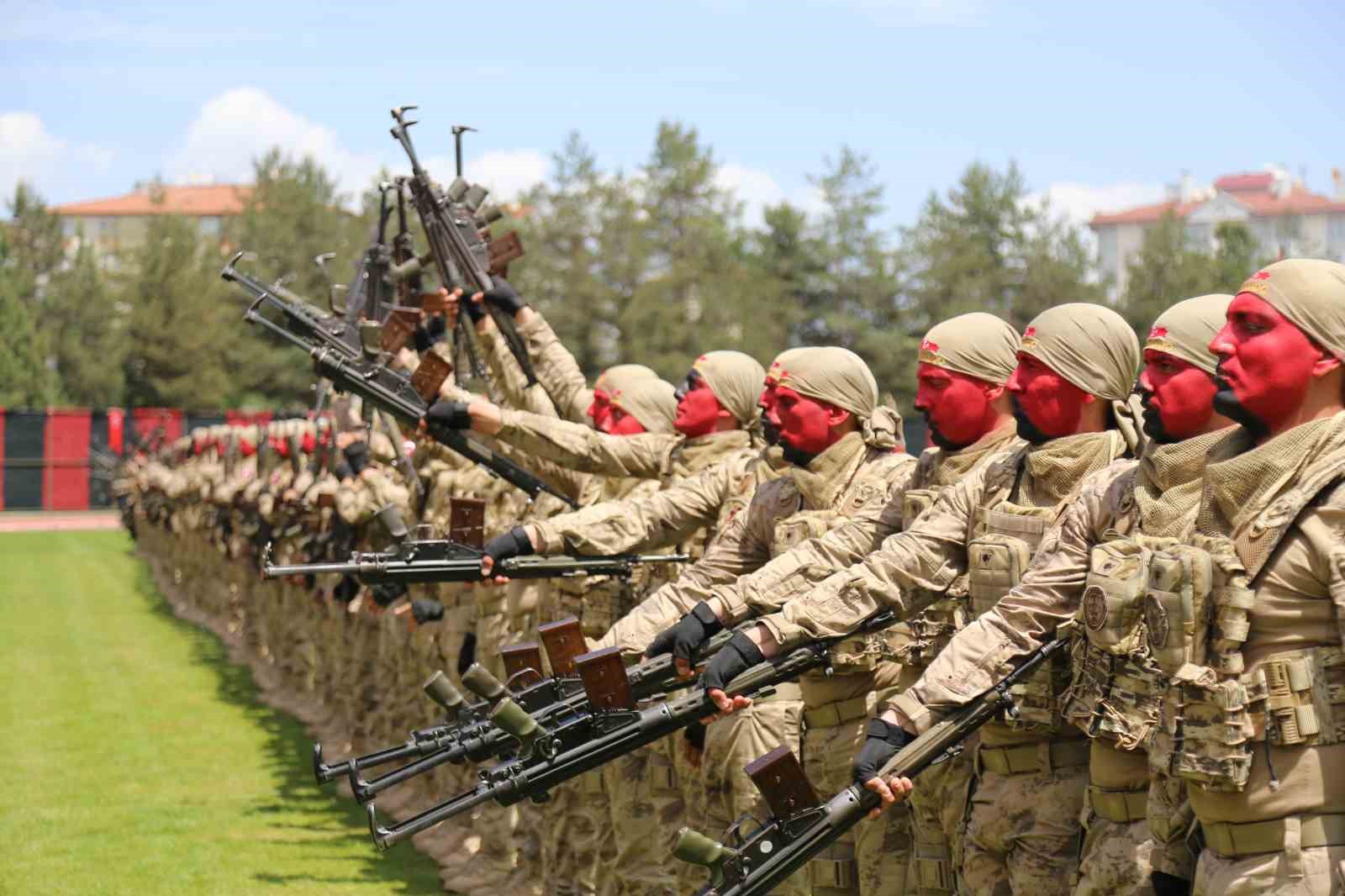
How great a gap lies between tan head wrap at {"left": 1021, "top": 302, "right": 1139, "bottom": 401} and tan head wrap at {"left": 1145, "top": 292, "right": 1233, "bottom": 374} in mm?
450

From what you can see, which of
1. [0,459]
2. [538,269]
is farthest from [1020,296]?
[0,459]

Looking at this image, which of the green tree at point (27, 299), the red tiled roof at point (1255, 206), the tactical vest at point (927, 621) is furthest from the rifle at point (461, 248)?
the red tiled roof at point (1255, 206)

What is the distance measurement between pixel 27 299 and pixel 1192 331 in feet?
255

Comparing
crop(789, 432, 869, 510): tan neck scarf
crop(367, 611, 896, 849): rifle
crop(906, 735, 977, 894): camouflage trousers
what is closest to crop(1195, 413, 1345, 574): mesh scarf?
crop(906, 735, 977, 894): camouflage trousers

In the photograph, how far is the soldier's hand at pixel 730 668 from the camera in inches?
226

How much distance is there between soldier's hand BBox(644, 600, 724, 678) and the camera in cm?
635

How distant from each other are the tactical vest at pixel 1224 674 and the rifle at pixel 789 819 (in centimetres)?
83

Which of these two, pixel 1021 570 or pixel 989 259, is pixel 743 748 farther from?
pixel 989 259

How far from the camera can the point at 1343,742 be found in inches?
161

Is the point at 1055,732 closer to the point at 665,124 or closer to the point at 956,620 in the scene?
the point at 956,620

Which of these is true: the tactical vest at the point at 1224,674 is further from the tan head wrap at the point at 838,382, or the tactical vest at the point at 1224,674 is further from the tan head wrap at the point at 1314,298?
the tan head wrap at the point at 838,382

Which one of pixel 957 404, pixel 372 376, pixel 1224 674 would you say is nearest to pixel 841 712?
pixel 957 404

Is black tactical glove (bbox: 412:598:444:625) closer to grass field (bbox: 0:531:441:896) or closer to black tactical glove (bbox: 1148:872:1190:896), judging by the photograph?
grass field (bbox: 0:531:441:896)

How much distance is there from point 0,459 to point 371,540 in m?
40.8
